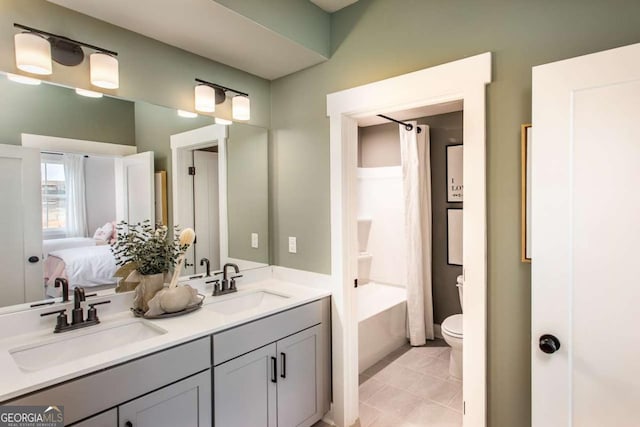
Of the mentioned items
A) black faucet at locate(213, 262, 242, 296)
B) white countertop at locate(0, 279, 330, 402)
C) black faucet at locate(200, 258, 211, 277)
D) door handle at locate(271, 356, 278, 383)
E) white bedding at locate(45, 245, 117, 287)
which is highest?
white bedding at locate(45, 245, 117, 287)

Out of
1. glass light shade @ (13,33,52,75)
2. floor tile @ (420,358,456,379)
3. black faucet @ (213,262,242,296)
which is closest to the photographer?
glass light shade @ (13,33,52,75)

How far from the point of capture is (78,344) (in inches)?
61.8

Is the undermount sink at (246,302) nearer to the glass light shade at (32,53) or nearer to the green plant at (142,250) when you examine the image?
the green plant at (142,250)

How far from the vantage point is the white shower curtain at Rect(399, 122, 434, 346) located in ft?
11.6

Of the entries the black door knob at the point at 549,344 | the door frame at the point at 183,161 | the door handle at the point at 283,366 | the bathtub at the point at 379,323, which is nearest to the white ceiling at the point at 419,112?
the door frame at the point at 183,161

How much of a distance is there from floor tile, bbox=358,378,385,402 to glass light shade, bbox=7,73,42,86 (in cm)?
277

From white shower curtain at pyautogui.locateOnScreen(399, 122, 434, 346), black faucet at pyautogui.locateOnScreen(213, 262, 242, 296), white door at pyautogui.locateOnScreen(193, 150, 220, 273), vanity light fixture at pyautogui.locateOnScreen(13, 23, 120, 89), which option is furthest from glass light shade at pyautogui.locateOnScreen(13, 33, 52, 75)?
white shower curtain at pyautogui.locateOnScreen(399, 122, 434, 346)

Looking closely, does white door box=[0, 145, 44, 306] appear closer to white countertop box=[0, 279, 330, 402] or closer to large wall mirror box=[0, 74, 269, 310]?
large wall mirror box=[0, 74, 269, 310]

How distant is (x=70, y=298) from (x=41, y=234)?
338mm

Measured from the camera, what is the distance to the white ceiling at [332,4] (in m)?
2.16

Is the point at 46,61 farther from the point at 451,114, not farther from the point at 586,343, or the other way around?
the point at 451,114

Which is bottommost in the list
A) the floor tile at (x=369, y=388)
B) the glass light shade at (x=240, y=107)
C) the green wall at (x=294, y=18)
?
the floor tile at (x=369, y=388)

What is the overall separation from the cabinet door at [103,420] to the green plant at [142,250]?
2.38 feet

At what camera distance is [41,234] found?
1.64 meters
